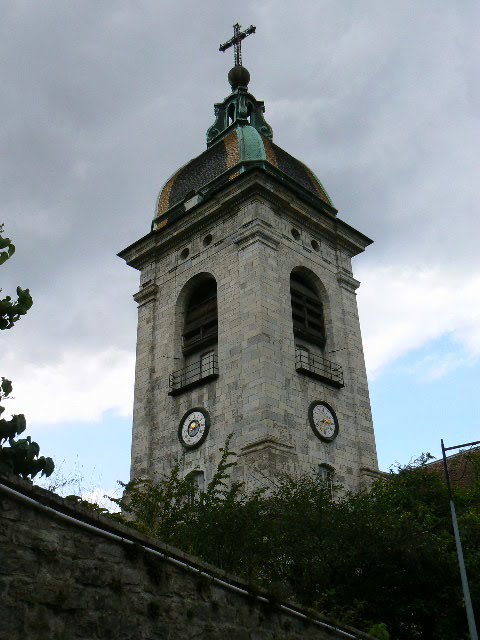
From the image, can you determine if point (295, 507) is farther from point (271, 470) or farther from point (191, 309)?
point (191, 309)

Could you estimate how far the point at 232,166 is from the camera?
33.1m

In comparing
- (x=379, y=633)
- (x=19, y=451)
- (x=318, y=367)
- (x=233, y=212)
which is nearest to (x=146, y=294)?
(x=233, y=212)

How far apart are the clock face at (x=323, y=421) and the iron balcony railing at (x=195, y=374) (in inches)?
160

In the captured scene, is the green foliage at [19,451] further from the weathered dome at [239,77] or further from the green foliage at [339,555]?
the weathered dome at [239,77]

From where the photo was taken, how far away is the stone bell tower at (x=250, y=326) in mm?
26203

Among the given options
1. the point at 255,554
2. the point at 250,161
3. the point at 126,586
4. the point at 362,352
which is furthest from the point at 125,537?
the point at 250,161

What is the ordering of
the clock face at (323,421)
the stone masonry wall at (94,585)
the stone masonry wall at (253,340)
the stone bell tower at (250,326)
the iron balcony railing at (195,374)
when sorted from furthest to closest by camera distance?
the iron balcony railing at (195,374)
the clock face at (323,421)
the stone bell tower at (250,326)
the stone masonry wall at (253,340)
the stone masonry wall at (94,585)

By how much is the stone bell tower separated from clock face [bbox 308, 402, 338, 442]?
0.07 meters

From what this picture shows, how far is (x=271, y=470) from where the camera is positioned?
77.3ft

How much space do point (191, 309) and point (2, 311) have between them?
75.5ft

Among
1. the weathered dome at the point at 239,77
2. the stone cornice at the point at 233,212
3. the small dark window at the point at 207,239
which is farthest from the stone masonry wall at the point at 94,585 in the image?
the weathered dome at the point at 239,77

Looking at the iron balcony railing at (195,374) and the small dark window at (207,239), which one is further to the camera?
the small dark window at (207,239)

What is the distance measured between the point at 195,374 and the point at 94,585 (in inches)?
850

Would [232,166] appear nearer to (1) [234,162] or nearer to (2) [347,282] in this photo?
(1) [234,162]
